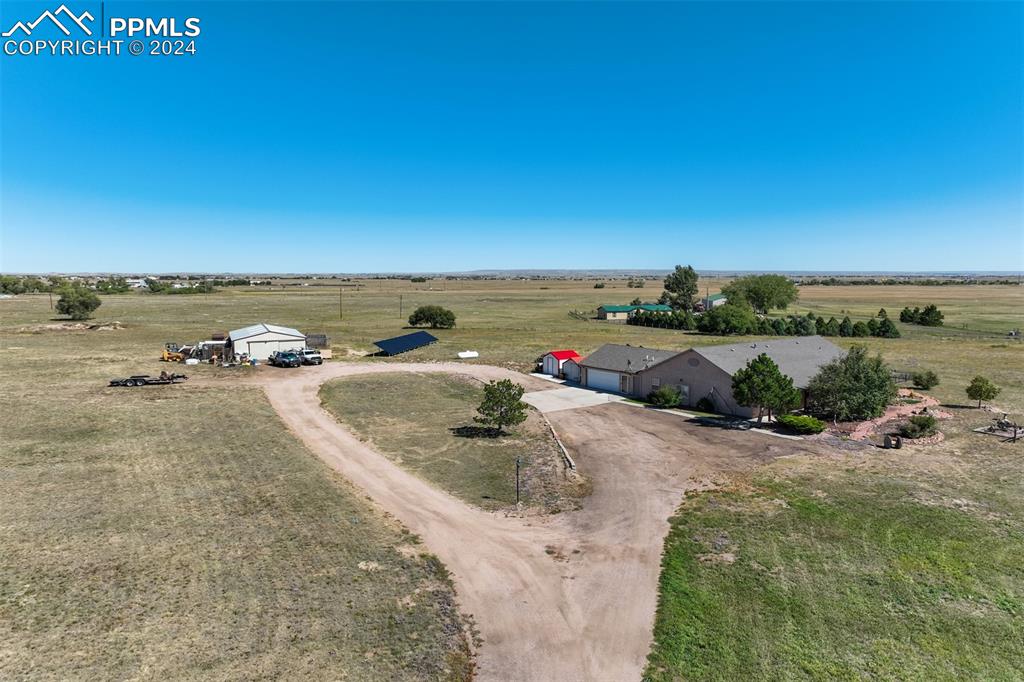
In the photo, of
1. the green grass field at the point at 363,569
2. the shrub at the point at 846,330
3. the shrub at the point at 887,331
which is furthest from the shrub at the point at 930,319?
the green grass field at the point at 363,569

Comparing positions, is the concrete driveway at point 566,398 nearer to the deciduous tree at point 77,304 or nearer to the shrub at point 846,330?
the shrub at point 846,330

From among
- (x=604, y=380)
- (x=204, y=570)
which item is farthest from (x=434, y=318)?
(x=204, y=570)

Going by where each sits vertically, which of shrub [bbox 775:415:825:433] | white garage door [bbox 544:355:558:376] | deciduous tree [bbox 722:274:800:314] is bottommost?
shrub [bbox 775:415:825:433]

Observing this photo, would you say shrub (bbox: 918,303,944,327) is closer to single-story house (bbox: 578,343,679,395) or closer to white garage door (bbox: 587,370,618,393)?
single-story house (bbox: 578,343,679,395)

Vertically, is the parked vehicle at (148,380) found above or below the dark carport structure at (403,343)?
below

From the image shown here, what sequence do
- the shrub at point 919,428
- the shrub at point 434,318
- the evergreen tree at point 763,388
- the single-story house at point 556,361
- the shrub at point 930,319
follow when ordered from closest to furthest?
the shrub at point 919,428
the evergreen tree at point 763,388
the single-story house at point 556,361
the shrub at point 434,318
the shrub at point 930,319

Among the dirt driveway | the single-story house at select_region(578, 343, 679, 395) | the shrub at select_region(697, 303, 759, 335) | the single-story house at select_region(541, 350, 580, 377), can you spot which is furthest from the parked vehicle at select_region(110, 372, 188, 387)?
the shrub at select_region(697, 303, 759, 335)

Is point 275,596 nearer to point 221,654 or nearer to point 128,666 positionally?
point 221,654
